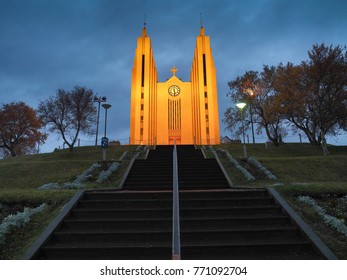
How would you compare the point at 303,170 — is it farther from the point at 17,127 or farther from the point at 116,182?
the point at 17,127

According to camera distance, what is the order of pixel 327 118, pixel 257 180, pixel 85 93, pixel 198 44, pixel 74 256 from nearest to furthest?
pixel 74 256
pixel 257 180
pixel 327 118
pixel 85 93
pixel 198 44

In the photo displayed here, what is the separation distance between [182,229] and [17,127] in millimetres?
41233

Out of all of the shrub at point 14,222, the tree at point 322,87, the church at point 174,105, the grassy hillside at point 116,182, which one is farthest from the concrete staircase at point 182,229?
the church at point 174,105

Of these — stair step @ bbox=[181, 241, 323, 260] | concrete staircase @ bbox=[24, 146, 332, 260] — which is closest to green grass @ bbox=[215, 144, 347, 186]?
concrete staircase @ bbox=[24, 146, 332, 260]

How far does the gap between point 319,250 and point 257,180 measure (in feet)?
22.8

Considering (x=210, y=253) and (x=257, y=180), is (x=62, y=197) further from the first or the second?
(x=257, y=180)

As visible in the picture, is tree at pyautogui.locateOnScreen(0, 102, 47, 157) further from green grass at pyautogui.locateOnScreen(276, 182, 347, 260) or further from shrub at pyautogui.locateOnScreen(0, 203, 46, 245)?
green grass at pyautogui.locateOnScreen(276, 182, 347, 260)

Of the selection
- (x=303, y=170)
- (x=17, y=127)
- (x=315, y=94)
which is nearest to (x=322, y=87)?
(x=315, y=94)

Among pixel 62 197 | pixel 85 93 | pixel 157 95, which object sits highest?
pixel 157 95

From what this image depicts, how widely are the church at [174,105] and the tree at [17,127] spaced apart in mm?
15918

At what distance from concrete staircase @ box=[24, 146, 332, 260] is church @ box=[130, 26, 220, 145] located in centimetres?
2648

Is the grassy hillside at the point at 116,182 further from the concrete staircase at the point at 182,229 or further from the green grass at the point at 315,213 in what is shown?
the concrete staircase at the point at 182,229

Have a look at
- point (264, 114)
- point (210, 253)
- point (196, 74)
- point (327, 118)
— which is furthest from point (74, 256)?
point (196, 74)

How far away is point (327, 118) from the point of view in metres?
21.7
